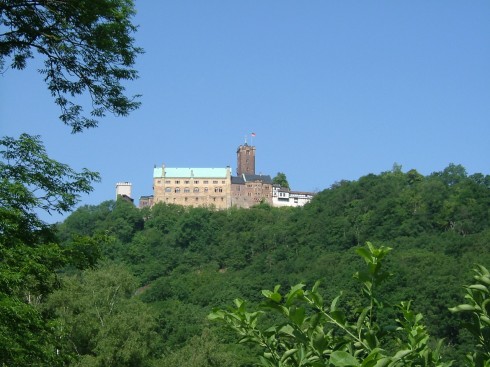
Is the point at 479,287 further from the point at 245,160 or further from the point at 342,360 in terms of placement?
the point at 245,160

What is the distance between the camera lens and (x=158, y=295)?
79438mm

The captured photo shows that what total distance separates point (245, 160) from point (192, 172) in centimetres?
1236

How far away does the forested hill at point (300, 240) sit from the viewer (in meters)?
71.9

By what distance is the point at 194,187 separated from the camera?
120m

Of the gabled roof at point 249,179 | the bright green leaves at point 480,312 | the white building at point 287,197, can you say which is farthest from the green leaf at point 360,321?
the white building at point 287,197

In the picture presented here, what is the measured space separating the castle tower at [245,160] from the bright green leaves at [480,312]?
123835 millimetres

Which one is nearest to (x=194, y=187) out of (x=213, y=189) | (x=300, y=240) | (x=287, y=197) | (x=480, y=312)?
(x=213, y=189)

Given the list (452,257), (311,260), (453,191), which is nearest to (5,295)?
(452,257)

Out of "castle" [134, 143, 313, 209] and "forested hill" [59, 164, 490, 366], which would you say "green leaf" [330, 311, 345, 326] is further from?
"castle" [134, 143, 313, 209]

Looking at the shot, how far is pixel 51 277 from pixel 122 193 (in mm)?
117810

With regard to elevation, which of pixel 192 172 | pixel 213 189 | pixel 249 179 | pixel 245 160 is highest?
pixel 245 160

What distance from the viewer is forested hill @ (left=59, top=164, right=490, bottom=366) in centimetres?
7188

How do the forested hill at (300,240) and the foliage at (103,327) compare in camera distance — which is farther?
the forested hill at (300,240)

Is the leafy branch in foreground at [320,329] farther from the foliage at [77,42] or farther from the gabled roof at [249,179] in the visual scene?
the gabled roof at [249,179]
